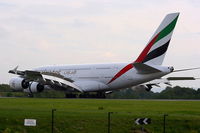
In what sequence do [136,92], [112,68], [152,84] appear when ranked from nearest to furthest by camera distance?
[112,68] → [152,84] → [136,92]

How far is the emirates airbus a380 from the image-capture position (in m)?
63.3

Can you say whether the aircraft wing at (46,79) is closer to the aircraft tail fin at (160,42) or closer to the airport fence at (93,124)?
the aircraft tail fin at (160,42)

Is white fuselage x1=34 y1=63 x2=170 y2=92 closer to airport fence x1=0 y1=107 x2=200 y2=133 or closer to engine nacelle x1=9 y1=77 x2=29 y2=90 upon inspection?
engine nacelle x1=9 y1=77 x2=29 y2=90

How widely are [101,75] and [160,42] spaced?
1006cm

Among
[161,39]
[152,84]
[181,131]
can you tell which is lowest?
[181,131]

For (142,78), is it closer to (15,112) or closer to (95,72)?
(95,72)

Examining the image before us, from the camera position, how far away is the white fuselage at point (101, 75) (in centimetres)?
6459

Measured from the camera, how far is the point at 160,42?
63656mm

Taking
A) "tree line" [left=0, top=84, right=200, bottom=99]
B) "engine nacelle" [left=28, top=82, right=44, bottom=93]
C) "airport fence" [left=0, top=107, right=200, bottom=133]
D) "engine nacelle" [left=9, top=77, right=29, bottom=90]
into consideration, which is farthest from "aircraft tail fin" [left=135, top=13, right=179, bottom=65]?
"airport fence" [left=0, top=107, right=200, bottom=133]

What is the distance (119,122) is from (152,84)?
40.1 m

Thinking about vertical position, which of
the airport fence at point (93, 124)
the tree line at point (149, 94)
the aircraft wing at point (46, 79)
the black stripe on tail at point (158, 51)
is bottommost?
the airport fence at point (93, 124)

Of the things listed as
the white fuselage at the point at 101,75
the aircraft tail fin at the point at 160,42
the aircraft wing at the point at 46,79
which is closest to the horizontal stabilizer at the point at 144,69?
the white fuselage at the point at 101,75

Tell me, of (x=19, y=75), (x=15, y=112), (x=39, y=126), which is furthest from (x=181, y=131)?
(x=19, y=75)

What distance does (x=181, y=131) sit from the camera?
106 feet
